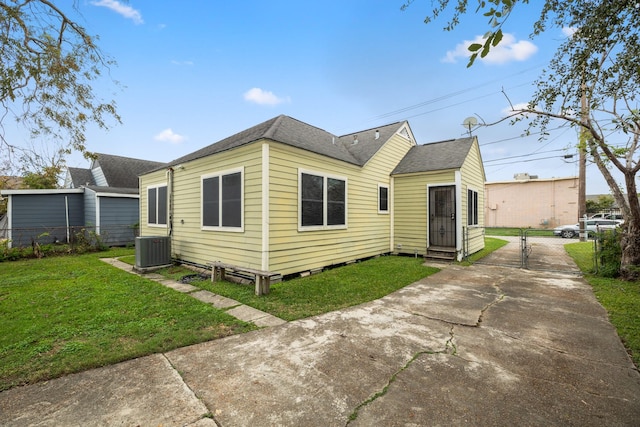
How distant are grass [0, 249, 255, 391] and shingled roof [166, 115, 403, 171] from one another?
3.68 metres

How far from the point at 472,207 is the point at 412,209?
2690mm

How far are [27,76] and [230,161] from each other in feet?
12.3

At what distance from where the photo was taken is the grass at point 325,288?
181 inches

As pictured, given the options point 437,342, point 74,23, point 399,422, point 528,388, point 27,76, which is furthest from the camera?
point 74,23

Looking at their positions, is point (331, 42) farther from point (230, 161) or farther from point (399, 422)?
point (399, 422)

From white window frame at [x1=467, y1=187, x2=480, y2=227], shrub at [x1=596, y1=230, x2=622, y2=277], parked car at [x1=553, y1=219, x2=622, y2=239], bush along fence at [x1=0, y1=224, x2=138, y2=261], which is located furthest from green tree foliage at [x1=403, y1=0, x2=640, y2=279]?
bush along fence at [x1=0, y1=224, x2=138, y2=261]

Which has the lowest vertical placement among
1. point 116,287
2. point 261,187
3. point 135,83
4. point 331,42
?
point 116,287

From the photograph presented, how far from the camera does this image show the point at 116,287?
228 inches

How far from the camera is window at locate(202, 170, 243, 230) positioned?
21.2 ft

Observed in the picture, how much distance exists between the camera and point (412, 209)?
969 cm

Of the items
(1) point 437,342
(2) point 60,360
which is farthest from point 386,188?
(2) point 60,360

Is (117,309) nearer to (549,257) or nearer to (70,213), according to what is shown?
(549,257)

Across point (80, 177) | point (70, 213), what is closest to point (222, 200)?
point (70, 213)

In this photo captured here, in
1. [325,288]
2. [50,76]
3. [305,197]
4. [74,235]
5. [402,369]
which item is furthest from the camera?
[74,235]
